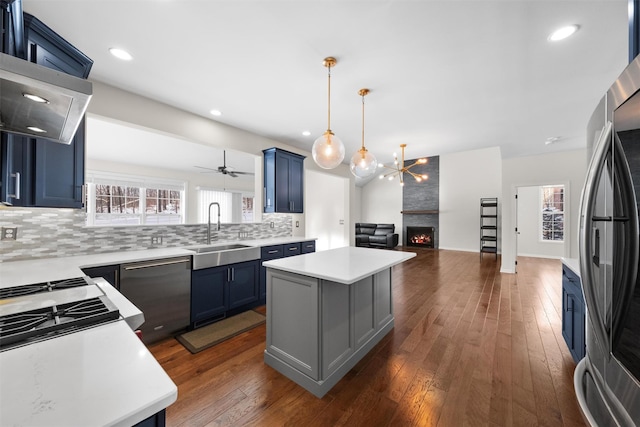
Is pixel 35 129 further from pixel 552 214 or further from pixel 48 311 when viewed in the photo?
pixel 552 214

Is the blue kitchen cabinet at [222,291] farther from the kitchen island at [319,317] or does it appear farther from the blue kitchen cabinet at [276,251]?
the kitchen island at [319,317]

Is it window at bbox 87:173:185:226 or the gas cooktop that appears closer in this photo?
the gas cooktop

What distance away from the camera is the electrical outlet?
2.03 meters

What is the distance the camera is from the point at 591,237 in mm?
743

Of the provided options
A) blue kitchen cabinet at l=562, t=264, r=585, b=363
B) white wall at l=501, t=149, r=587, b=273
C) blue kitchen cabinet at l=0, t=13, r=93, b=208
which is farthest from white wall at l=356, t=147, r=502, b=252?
blue kitchen cabinet at l=0, t=13, r=93, b=208

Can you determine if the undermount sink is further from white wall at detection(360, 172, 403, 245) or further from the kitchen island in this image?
white wall at detection(360, 172, 403, 245)

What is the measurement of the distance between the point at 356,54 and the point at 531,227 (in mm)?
7560

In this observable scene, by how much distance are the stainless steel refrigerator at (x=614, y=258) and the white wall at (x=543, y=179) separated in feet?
17.9

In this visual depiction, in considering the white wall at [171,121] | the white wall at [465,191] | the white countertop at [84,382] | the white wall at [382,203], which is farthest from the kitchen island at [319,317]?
the white wall at [382,203]

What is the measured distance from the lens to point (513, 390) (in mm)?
1788

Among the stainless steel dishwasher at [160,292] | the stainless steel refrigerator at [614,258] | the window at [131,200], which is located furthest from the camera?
the window at [131,200]

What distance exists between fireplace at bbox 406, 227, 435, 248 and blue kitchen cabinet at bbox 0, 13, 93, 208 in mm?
8987

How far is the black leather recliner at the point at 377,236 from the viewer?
345 inches

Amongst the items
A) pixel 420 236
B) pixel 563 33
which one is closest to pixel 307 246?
pixel 563 33
